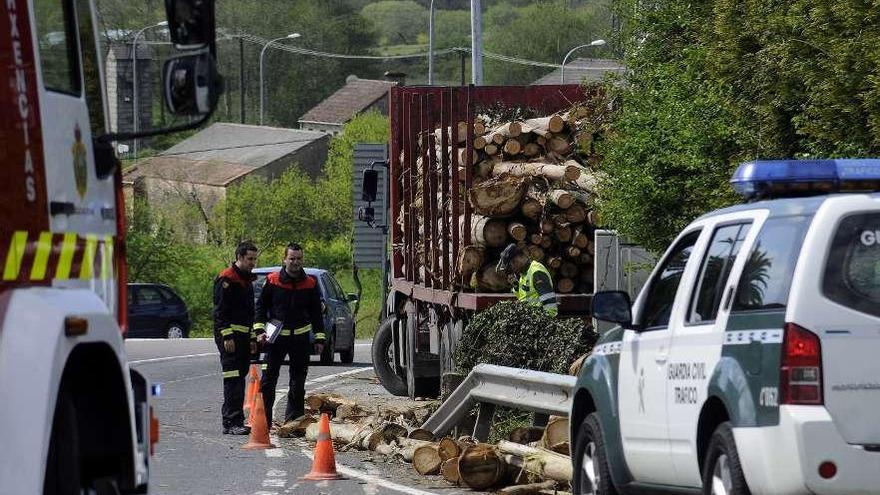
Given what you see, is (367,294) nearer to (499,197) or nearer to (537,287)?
(499,197)

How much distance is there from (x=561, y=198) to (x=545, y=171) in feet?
1.40

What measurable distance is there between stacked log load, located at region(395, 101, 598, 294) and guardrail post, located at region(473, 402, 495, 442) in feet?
13.3

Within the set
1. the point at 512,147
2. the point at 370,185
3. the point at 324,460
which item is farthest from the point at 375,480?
the point at 370,185

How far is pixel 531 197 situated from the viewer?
58.6 ft

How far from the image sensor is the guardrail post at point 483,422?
44.9 ft

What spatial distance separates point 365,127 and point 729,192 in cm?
7663

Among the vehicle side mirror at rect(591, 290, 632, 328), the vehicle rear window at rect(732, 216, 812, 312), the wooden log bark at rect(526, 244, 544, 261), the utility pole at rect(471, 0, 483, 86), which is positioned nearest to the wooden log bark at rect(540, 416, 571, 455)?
the vehicle side mirror at rect(591, 290, 632, 328)

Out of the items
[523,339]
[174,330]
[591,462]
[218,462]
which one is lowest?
[174,330]

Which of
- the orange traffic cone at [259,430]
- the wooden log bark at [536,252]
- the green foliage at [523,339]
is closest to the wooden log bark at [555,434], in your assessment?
the green foliage at [523,339]

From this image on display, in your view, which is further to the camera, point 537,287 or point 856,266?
point 537,287

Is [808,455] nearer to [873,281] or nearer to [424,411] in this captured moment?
[873,281]

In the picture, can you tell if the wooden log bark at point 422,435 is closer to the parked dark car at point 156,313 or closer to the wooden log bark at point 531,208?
the wooden log bark at point 531,208

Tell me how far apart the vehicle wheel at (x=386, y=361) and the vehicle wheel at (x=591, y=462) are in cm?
1119

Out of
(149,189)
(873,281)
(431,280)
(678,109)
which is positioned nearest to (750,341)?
(873,281)
